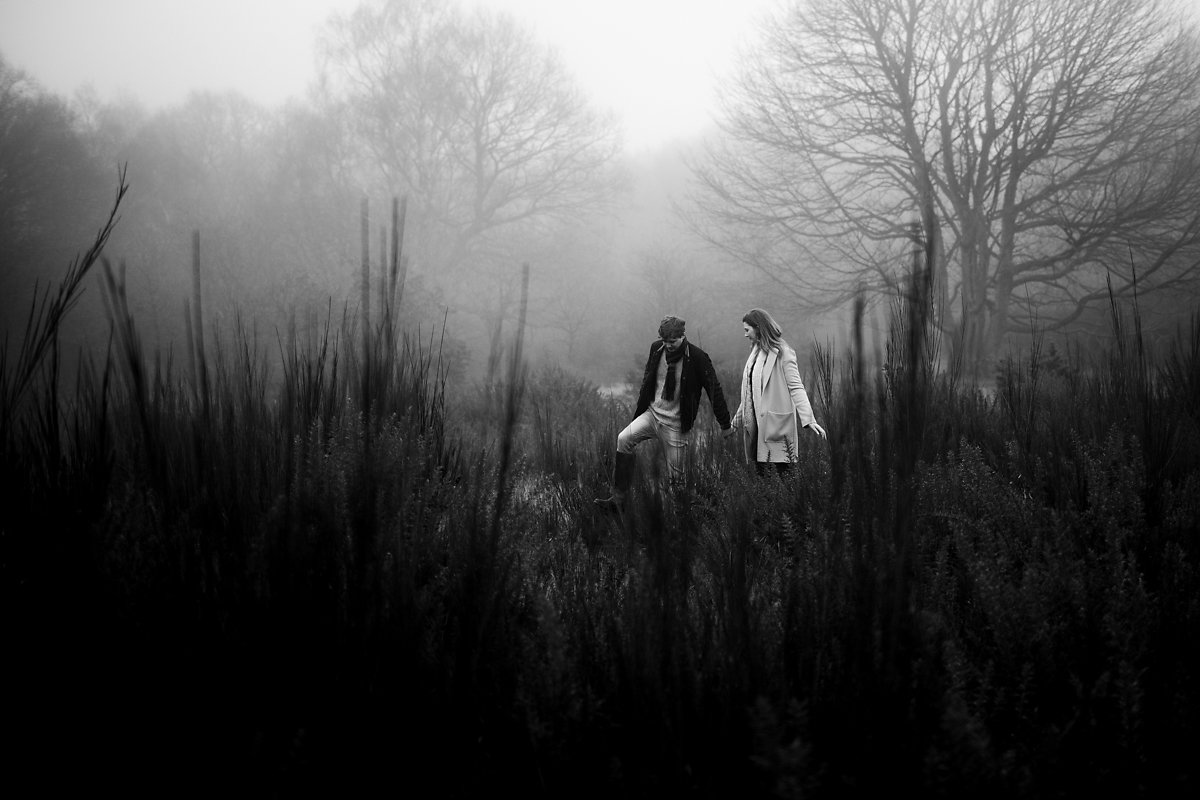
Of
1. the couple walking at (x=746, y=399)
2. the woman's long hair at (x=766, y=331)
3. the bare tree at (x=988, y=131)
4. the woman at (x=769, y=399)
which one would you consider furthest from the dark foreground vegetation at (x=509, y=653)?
the bare tree at (x=988, y=131)

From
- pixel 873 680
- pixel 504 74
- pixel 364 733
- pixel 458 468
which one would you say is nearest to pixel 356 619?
pixel 364 733

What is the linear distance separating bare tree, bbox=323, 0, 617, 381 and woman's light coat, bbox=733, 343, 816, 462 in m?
18.3

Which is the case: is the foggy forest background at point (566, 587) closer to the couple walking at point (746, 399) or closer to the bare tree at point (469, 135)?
the couple walking at point (746, 399)

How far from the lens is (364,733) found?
114 cm

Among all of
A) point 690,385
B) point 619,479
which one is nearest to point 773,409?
point 690,385

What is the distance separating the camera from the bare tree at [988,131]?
12.7 meters

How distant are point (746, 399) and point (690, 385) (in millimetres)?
452

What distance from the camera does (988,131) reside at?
14.0m

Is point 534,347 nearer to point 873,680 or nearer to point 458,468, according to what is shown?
point 458,468

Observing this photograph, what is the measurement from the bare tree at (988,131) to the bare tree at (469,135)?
10342 mm

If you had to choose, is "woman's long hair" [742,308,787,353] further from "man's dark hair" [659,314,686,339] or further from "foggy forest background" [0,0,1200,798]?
"foggy forest background" [0,0,1200,798]

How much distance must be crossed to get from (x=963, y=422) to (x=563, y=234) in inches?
911

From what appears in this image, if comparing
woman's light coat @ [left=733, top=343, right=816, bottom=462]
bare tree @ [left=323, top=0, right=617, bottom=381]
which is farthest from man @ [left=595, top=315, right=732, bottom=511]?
bare tree @ [left=323, top=0, right=617, bottom=381]

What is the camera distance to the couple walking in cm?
461
